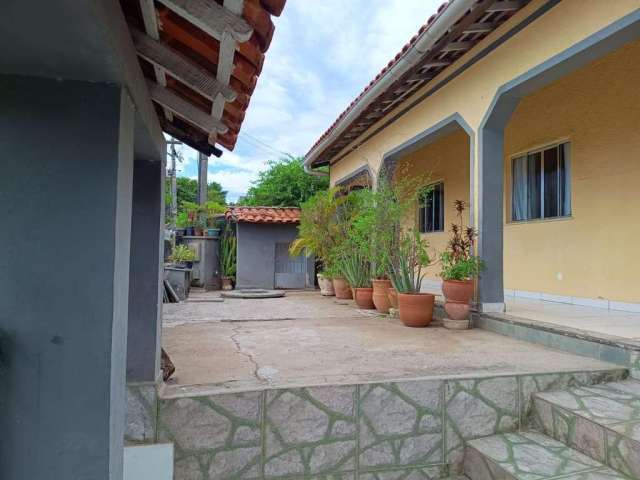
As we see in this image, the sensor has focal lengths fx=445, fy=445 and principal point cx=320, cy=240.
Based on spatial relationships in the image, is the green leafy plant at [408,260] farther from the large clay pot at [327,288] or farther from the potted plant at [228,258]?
the potted plant at [228,258]

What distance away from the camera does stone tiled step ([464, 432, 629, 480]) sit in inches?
114

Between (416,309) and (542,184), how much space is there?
11.6 feet

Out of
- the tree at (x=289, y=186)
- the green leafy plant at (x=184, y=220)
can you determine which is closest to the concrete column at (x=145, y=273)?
the green leafy plant at (x=184, y=220)

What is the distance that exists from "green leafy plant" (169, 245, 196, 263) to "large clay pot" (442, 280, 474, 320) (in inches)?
327

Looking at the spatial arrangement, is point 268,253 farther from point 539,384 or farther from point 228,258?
point 539,384

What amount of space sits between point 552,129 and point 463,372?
5323 millimetres

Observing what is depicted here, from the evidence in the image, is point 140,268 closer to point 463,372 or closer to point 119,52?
point 119,52

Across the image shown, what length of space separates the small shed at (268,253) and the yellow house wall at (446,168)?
3.91 meters

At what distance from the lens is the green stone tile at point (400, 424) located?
11.0 feet

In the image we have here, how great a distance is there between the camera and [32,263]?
1783 millimetres

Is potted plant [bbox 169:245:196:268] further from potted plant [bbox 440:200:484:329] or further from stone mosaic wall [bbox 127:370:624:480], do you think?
stone mosaic wall [bbox 127:370:624:480]

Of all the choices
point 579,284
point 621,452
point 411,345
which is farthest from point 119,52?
point 579,284

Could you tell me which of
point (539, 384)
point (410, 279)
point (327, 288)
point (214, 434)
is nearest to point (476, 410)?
point (539, 384)

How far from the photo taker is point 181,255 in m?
12.3
